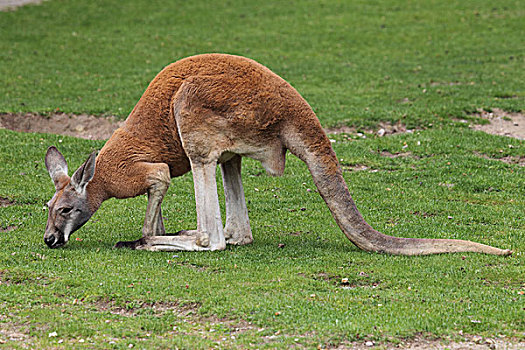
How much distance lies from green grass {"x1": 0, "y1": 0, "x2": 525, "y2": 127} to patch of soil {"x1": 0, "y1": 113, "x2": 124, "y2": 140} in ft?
0.94

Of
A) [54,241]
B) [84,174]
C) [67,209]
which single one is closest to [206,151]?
[84,174]

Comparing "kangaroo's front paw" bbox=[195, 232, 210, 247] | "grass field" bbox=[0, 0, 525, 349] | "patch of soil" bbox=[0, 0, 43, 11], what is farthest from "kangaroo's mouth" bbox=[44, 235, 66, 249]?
"patch of soil" bbox=[0, 0, 43, 11]

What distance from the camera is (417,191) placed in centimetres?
1012

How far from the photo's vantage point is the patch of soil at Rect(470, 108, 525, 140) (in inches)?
525

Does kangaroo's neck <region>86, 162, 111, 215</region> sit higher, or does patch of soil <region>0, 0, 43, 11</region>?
patch of soil <region>0, 0, 43, 11</region>

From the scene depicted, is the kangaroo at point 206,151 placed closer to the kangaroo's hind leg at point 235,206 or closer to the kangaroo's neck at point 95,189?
the kangaroo's neck at point 95,189

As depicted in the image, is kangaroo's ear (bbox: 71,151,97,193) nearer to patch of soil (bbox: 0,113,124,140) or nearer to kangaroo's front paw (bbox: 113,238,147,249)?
kangaroo's front paw (bbox: 113,238,147,249)

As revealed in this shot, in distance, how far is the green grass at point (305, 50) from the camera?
15.1 m

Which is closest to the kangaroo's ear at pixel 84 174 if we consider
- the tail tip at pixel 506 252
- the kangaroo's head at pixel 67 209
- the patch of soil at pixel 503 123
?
the kangaroo's head at pixel 67 209

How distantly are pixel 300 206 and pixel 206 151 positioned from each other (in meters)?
2.85

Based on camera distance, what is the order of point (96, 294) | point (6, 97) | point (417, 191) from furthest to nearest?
1. point (6, 97)
2. point (417, 191)
3. point (96, 294)

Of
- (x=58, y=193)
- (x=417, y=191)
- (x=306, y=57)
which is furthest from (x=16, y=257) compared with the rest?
(x=306, y=57)

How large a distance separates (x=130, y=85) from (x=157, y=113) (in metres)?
9.31

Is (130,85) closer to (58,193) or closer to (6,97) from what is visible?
(6,97)
